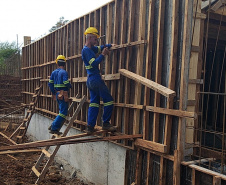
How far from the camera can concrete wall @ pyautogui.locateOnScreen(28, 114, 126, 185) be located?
221 inches

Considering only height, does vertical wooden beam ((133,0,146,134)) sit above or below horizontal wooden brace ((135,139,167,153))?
above

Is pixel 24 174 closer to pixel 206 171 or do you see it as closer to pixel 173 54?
pixel 206 171

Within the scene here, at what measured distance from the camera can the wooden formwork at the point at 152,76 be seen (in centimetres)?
407

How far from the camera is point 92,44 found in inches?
206

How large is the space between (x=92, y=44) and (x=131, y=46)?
0.83 metres

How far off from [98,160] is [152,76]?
2.95 metres

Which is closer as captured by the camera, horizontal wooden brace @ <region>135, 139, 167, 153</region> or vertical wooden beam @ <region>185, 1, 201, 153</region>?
vertical wooden beam @ <region>185, 1, 201, 153</region>

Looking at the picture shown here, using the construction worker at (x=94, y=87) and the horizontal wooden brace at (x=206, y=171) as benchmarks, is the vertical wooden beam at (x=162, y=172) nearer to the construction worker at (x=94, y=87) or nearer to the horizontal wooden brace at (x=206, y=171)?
the horizontal wooden brace at (x=206, y=171)

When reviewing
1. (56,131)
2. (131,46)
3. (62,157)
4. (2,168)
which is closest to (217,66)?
(131,46)

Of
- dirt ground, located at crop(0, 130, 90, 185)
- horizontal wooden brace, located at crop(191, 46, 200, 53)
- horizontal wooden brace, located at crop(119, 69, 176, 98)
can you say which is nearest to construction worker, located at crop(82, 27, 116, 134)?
horizontal wooden brace, located at crop(119, 69, 176, 98)

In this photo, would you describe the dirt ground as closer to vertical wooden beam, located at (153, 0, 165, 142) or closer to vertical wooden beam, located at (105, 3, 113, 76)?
vertical wooden beam, located at (105, 3, 113, 76)

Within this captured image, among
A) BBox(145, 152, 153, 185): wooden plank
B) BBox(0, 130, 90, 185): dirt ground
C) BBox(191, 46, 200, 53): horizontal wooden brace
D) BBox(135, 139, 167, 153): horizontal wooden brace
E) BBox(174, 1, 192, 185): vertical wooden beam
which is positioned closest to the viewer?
BBox(174, 1, 192, 185): vertical wooden beam

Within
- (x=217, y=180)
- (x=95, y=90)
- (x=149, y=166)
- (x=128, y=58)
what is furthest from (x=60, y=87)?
(x=217, y=180)

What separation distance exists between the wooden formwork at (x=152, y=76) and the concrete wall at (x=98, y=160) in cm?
32
